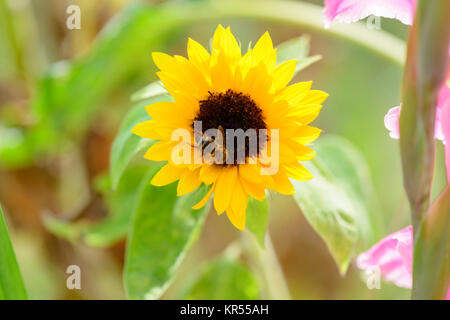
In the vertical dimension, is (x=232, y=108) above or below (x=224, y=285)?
above

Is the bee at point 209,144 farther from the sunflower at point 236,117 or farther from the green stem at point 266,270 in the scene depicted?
the green stem at point 266,270

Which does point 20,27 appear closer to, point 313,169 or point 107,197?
point 107,197

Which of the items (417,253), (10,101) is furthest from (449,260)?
(10,101)

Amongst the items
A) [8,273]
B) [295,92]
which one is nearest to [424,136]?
[295,92]

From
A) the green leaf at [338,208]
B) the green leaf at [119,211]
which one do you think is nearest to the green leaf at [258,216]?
the green leaf at [338,208]

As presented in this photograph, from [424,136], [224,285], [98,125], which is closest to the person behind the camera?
[424,136]

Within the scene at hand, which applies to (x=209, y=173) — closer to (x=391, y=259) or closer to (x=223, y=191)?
(x=223, y=191)
